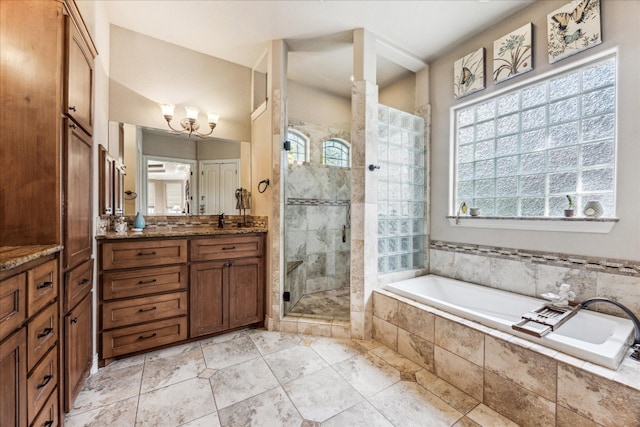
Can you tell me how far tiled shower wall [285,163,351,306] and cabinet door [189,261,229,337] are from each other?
103 cm

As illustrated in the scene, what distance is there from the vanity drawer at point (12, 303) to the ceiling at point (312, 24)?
2183mm

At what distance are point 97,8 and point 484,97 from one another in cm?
320

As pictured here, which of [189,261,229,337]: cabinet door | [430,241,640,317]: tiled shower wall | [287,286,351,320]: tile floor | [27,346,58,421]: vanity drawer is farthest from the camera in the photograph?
[287,286,351,320]: tile floor

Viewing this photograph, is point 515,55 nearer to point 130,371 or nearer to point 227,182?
point 227,182

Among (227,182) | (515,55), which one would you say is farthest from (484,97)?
(227,182)

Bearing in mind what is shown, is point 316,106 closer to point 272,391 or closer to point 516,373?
point 272,391

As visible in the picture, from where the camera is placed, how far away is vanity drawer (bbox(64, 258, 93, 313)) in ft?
4.47

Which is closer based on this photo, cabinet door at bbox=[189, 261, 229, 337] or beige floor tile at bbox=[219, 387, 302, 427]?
beige floor tile at bbox=[219, 387, 302, 427]

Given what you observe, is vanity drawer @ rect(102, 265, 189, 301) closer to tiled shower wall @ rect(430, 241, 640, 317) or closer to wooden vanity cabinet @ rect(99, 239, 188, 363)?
wooden vanity cabinet @ rect(99, 239, 188, 363)

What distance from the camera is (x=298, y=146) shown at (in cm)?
340

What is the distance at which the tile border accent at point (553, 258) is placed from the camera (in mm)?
1646

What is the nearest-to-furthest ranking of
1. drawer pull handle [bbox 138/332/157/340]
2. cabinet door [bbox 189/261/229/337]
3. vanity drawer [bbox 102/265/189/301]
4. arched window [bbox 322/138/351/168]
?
vanity drawer [bbox 102/265/189/301]
drawer pull handle [bbox 138/332/157/340]
cabinet door [bbox 189/261/229/337]
arched window [bbox 322/138/351/168]

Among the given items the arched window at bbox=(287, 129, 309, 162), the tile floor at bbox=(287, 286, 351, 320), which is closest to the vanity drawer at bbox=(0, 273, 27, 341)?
the tile floor at bbox=(287, 286, 351, 320)

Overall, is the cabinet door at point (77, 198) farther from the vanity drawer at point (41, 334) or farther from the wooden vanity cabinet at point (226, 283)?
the wooden vanity cabinet at point (226, 283)
